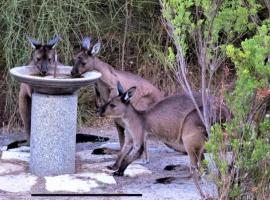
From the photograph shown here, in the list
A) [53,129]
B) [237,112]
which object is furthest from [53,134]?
[237,112]

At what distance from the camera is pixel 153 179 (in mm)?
7043

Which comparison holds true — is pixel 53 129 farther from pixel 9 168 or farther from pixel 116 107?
pixel 116 107

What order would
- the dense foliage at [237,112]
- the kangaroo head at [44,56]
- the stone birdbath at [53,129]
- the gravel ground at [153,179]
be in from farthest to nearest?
the kangaroo head at [44,56] < the stone birdbath at [53,129] < the gravel ground at [153,179] < the dense foliage at [237,112]

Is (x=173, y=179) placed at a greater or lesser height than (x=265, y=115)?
lesser

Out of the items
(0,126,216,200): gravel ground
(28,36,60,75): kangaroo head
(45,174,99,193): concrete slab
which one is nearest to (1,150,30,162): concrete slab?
(0,126,216,200): gravel ground

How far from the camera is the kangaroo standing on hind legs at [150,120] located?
7086mm

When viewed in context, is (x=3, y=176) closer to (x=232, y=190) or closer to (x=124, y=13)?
(x=232, y=190)

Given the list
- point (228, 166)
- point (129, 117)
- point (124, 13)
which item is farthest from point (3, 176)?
point (124, 13)

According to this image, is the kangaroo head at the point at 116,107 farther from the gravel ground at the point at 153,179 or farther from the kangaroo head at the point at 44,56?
A: the kangaroo head at the point at 44,56

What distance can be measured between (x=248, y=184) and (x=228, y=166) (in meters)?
0.21

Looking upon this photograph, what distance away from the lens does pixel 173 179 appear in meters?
6.92

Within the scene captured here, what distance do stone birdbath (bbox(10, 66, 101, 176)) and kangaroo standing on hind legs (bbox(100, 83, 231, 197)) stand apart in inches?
20.5

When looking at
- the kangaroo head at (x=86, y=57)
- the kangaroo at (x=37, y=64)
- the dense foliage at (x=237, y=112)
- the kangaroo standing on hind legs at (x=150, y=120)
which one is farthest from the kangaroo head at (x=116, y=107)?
the dense foliage at (x=237, y=112)

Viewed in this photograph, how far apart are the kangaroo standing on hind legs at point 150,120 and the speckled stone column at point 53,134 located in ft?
1.71
